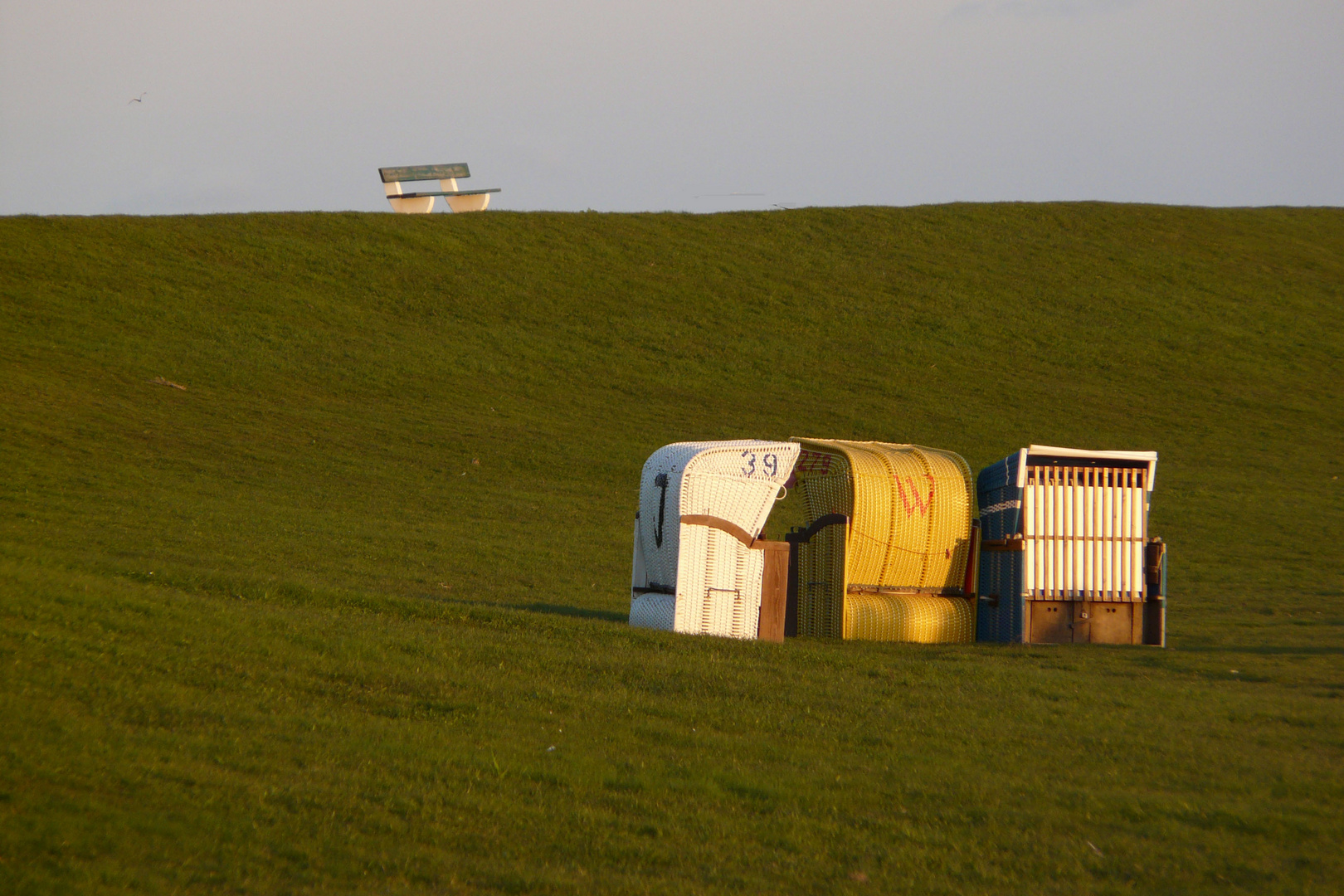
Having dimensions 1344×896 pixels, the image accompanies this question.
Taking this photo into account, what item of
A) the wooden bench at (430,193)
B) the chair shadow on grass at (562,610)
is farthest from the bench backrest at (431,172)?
the chair shadow on grass at (562,610)

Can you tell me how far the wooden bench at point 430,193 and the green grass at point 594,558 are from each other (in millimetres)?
4013

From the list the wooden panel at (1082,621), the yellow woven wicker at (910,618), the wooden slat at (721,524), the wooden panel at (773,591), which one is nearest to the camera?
the wooden slat at (721,524)

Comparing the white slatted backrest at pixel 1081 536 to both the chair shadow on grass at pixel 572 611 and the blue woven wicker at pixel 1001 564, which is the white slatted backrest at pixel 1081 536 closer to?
the blue woven wicker at pixel 1001 564

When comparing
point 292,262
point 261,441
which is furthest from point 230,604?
point 292,262

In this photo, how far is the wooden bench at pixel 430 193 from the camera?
58.2 metres

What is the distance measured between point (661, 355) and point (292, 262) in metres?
15.6

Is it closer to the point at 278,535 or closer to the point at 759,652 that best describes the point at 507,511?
the point at 278,535

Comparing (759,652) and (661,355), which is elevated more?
(661,355)

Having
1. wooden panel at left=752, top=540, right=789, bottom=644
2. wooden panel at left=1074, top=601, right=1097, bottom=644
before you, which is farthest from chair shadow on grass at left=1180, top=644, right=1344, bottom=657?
wooden panel at left=752, top=540, right=789, bottom=644

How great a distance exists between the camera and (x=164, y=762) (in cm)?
703

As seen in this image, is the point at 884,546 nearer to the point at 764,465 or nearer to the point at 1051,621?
the point at 764,465

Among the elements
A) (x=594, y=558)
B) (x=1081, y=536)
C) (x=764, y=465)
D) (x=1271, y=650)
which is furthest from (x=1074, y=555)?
(x=594, y=558)

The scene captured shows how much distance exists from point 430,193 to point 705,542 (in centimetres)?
4865

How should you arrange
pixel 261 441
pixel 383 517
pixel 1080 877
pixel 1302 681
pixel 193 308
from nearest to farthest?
pixel 1080 877 < pixel 1302 681 < pixel 383 517 < pixel 261 441 < pixel 193 308
